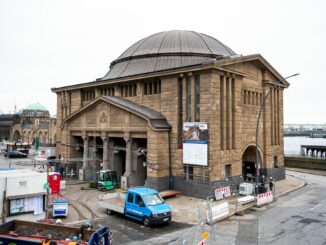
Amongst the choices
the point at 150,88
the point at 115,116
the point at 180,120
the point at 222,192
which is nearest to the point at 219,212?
the point at 222,192

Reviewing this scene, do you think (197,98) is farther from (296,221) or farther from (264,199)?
(296,221)

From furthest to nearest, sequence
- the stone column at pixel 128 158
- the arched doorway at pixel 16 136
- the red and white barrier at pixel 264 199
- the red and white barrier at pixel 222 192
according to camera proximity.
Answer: the arched doorway at pixel 16 136 < the stone column at pixel 128 158 < the red and white barrier at pixel 222 192 < the red and white barrier at pixel 264 199

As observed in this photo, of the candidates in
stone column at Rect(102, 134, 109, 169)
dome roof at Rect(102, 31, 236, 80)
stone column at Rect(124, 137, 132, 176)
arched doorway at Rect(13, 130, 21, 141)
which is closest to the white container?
stone column at Rect(124, 137, 132, 176)

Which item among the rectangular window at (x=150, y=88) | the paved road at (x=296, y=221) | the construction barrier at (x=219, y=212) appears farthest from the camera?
the rectangular window at (x=150, y=88)

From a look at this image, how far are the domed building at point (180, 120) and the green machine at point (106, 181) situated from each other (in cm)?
132

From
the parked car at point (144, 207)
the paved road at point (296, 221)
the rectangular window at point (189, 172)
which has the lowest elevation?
the paved road at point (296, 221)

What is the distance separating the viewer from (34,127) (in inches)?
4163

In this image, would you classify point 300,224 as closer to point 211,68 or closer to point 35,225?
point 211,68

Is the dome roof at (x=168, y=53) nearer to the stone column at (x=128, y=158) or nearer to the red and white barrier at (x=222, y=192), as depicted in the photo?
the stone column at (x=128, y=158)

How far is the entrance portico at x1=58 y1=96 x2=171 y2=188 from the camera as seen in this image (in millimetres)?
28328

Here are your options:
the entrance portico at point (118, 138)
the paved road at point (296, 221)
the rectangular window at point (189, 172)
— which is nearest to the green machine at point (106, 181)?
the entrance portico at point (118, 138)

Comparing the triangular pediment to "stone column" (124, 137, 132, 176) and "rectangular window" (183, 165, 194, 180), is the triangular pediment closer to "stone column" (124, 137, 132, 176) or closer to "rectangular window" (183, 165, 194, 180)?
"stone column" (124, 137, 132, 176)

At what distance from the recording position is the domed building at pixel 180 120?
26.9 metres

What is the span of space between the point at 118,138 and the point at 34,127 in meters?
81.4
